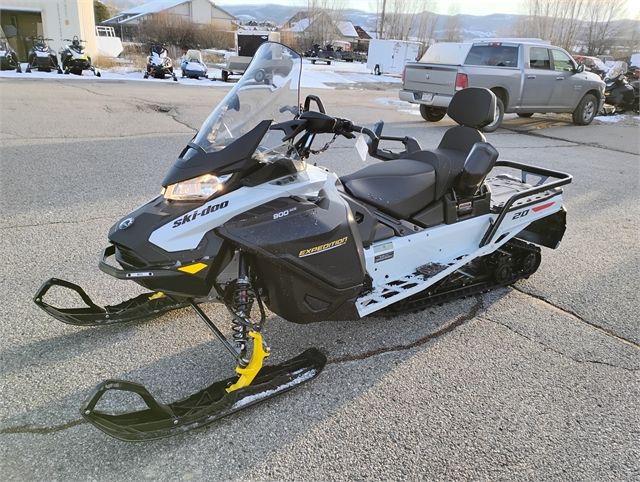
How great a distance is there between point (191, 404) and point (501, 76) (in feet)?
34.7

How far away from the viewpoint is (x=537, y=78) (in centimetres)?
1127

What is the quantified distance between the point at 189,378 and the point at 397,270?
4.58 ft

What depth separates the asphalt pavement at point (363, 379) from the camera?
2.20 m

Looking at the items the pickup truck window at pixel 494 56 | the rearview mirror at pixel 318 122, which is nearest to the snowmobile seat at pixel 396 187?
the rearview mirror at pixel 318 122

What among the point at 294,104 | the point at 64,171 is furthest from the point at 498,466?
the point at 64,171

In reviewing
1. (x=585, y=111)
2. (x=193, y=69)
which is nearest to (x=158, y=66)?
(x=193, y=69)

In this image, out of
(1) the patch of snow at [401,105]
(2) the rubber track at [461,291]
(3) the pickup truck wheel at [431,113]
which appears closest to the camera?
(2) the rubber track at [461,291]

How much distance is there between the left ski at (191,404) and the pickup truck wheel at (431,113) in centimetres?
1029

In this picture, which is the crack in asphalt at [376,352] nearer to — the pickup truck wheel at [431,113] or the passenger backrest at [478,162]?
the passenger backrest at [478,162]

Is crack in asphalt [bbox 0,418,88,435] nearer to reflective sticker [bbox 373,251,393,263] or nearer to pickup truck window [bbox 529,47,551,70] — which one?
reflective sticker [bbox 373,251,393,263]

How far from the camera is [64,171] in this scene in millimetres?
6062

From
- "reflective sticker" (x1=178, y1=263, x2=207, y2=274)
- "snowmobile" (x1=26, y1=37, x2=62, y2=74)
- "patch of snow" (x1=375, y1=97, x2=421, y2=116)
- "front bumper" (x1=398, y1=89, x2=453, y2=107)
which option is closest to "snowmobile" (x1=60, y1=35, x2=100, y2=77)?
"snowmobile" (x1=26, y1=37, x2=62, y2=74)

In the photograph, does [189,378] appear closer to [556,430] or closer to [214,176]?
[214,176]

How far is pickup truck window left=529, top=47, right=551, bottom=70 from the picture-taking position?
444 inches
